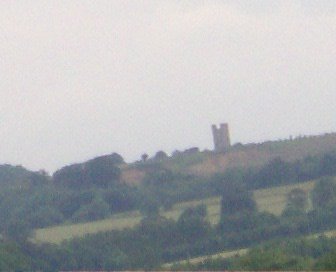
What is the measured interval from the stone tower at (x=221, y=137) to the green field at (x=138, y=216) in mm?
13697

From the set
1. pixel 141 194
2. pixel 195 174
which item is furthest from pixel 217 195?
A: pixel 195 174

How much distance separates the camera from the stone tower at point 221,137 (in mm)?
67938

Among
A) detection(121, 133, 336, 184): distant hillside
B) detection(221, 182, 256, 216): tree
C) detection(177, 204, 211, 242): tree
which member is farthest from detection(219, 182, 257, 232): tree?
detection(121, 133, 336, 184): distant hillside

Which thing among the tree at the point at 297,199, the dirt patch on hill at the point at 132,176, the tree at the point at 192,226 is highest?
the dirt patch on hill at the point at 132,176

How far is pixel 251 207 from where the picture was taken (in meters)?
48.9

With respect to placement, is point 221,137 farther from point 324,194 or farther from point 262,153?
point 324,194

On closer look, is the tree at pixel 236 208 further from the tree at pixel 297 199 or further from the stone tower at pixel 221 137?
the stone tower at pixel 221 137

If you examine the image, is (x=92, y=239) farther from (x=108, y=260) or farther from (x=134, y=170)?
(x=134, y=170)

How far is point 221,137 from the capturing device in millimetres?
68500

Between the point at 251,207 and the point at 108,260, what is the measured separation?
32.4ft

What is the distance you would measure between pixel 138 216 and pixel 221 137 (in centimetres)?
1745

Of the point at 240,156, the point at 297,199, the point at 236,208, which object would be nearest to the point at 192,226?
the point at 236,208

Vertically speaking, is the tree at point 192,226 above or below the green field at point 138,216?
below

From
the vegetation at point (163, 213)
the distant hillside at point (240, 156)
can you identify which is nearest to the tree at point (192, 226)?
the vegetation at point (163, 213)
